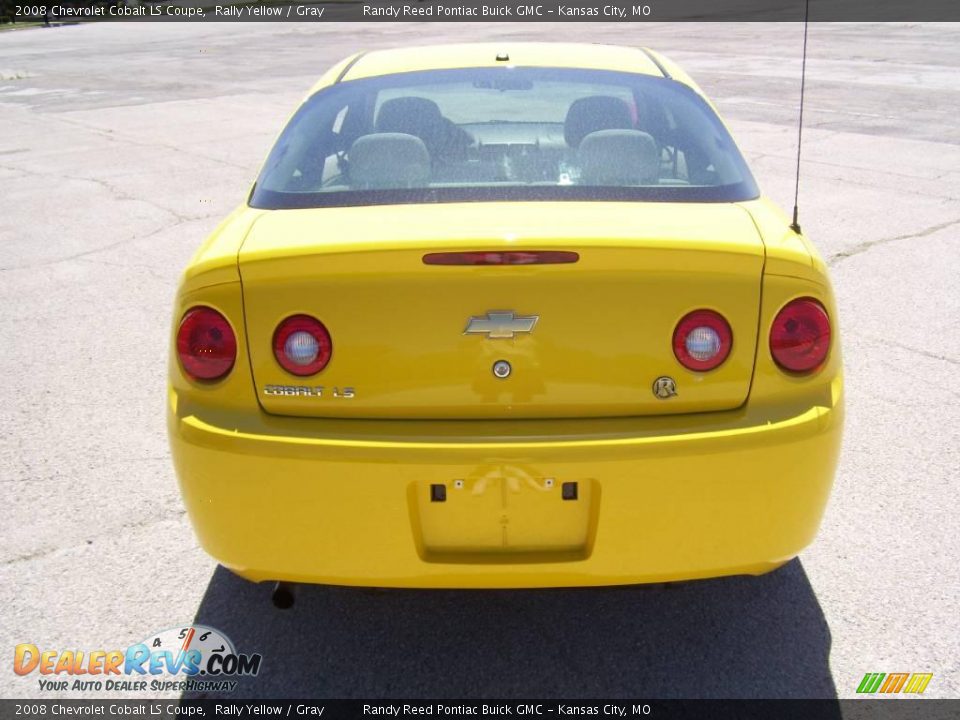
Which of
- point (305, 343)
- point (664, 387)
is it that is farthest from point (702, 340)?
point (305, 343)

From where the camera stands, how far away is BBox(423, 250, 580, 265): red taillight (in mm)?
2410

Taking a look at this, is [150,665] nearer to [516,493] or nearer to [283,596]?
[283,596]

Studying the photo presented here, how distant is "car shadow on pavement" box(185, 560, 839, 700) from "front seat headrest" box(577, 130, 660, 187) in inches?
45.3

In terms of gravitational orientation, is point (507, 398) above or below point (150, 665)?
above

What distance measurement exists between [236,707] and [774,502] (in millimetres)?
1494

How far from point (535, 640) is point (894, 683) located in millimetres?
972

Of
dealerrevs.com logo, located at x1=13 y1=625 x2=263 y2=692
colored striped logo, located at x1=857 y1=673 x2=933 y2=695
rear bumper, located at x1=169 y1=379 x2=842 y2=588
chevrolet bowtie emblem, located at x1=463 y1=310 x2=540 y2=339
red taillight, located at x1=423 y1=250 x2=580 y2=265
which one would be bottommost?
colored striped logo, located at x1=857 y1=673 x2=933 y2=695

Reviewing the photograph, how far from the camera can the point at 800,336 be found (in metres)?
2.55

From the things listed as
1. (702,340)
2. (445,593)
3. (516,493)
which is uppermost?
(702,340)

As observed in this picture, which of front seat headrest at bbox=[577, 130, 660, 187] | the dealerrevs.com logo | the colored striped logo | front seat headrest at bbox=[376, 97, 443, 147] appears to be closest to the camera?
the colored striped logo

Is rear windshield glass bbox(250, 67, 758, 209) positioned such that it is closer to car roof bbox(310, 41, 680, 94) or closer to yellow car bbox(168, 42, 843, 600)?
car roof bbox(310, 41, 680, 94)

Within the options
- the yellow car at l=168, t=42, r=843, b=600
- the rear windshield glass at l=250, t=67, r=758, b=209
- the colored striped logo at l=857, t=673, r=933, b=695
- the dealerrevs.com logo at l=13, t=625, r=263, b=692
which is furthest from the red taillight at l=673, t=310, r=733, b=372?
the dealerrevs.com logo at l=13, t=625, r=263, b=692

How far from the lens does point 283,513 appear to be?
8.25ft

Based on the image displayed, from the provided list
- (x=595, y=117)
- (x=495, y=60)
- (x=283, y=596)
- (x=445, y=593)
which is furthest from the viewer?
(x=495, y=60)
